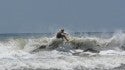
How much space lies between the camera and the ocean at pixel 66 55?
47.3 ft

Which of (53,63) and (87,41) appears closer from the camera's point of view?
(53,63)

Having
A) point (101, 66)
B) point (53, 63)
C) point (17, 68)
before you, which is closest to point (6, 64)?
A: point (17, 68)

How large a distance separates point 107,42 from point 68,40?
10.1 feet

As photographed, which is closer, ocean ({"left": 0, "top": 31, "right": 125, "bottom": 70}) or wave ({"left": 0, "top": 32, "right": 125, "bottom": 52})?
ocean ({"left": 0, "top": 31, "right": 125, "bottom": 70})

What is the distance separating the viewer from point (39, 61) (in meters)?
15.8

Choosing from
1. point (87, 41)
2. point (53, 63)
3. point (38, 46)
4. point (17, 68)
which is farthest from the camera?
point (87, 41)

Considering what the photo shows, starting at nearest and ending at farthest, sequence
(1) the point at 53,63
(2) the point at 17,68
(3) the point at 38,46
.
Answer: (2) the point at 17,68 < (1) the point at 53,63 < (3) the point at 38,46

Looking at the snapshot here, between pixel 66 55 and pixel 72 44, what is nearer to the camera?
pixel 66 55

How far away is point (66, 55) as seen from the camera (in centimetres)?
1833

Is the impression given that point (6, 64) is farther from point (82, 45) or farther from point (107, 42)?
point (107, 42)

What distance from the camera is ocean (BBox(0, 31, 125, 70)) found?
14.4m

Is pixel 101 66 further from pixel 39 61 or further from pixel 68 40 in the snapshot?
pixel 68 40

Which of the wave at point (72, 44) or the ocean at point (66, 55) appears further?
the wave at point (72, 44)

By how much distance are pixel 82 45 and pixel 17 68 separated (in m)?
9.30
